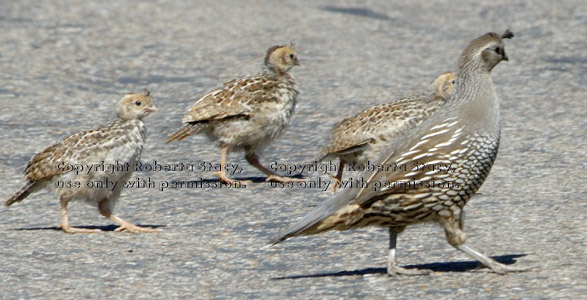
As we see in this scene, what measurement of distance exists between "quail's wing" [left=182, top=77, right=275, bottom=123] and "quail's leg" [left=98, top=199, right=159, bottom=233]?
171 centimetres

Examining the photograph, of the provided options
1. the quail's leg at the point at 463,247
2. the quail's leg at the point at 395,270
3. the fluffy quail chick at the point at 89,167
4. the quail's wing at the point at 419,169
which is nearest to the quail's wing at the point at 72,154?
the fluffy quail chick at the point at 89,167

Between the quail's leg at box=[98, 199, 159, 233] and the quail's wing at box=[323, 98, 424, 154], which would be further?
the quail's wing at box=[323, 98, 424, 154]

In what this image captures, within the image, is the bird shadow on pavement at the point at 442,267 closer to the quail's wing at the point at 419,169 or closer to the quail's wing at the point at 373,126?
the quail's wing at the point at 419,169

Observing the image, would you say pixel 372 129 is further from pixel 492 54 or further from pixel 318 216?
pixel 318 216

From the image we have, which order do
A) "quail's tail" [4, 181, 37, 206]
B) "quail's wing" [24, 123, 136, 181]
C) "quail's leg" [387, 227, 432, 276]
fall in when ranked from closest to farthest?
1. "quail's leg" [387, 227, 432, 276]
2. "quail's wing" [24, 123, 136, 181]
3. "quail's tail" [4, 181, 37, 206]

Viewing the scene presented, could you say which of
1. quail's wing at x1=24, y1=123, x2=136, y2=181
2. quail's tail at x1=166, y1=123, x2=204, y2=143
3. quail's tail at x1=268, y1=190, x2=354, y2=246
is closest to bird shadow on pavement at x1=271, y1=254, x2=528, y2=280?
quail's tail at x1=268, y1=190, x2=354, y2=246

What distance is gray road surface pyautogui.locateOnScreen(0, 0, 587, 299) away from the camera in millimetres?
7527

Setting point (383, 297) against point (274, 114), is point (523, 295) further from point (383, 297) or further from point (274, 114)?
point (274, 114)

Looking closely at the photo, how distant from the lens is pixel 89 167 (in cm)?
867

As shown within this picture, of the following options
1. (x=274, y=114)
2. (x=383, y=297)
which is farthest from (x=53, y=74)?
(x=383, y=297)

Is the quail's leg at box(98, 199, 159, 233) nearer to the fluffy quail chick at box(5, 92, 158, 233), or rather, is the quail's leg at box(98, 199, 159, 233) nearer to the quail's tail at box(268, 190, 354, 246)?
the fluffy quail chick at box(5, 92, 158, 233)

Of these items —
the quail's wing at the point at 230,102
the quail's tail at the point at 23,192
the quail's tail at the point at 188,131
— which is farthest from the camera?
the quail's tail at the point at 188,131

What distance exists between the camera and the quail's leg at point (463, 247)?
7.23m

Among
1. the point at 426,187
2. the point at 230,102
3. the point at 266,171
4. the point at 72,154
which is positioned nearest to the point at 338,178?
the point at 266,171
